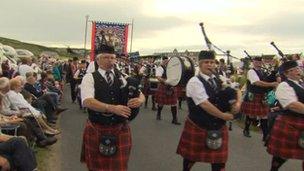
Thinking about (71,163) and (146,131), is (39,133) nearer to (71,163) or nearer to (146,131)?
(71,163)

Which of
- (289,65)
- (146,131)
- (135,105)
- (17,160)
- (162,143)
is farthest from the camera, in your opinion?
(146,131)

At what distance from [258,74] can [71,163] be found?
160 inches

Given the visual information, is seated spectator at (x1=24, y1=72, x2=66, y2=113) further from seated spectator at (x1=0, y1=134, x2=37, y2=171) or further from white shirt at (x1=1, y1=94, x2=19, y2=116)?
seated spectator at (x1=0, y1=134, x2=37, y2=171)

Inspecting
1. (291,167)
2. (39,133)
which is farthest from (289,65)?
(39,133)

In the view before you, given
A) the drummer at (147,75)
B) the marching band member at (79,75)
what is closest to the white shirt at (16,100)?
the marching band member at (79,75)

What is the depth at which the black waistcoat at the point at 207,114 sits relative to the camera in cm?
580

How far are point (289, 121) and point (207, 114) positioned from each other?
1.23 meters

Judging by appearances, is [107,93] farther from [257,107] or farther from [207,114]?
[257,107]

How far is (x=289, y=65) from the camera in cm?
654

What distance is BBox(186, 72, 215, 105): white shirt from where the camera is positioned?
5.75 m

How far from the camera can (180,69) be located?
422 inches

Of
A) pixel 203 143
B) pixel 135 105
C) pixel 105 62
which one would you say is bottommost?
pixel 203 143

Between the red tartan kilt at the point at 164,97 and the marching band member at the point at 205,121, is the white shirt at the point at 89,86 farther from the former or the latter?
the red tartan kilt at the point at 164,97

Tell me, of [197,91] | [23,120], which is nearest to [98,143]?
[197,91]
